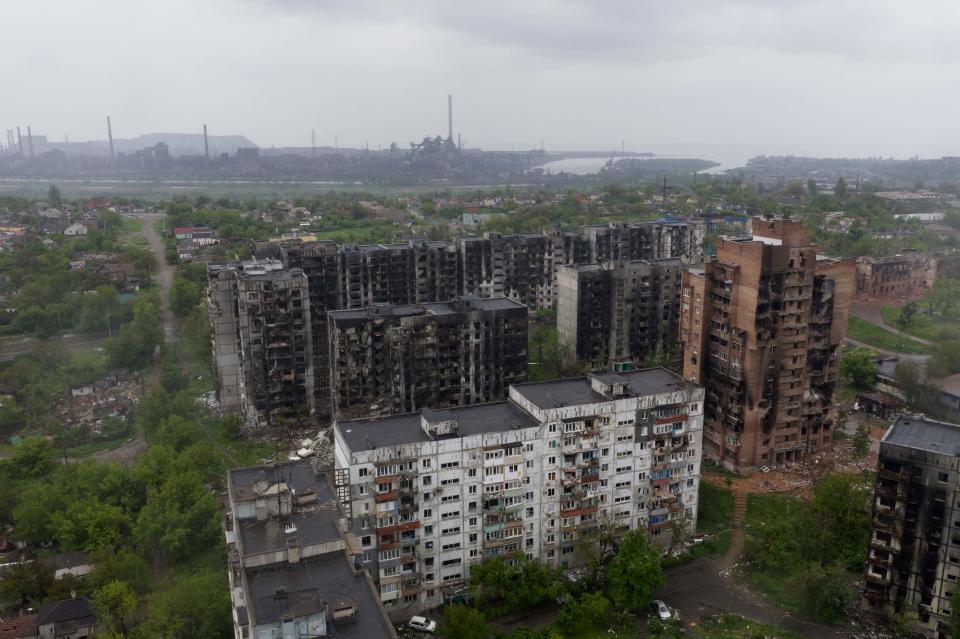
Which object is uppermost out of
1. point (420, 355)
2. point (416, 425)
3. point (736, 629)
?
point (416, 425)

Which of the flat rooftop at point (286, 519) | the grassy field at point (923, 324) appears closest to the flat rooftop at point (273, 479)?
the flat rooftop at point (286, 519)

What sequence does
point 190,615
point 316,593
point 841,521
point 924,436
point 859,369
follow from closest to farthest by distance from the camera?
point 316,593, point 190,615, point 924,436, point 841,521, point 859,369

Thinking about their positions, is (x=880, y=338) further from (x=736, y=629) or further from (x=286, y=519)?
(x=286, y=519)

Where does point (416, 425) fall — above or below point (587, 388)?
below

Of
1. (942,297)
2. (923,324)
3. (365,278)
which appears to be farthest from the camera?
(942,297)

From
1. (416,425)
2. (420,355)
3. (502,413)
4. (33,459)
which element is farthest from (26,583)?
(420,355)

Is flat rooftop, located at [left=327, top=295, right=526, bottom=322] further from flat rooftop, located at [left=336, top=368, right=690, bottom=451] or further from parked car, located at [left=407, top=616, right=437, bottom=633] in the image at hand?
parked car, located at [left=407, top=616, right=437, bottom=633]
